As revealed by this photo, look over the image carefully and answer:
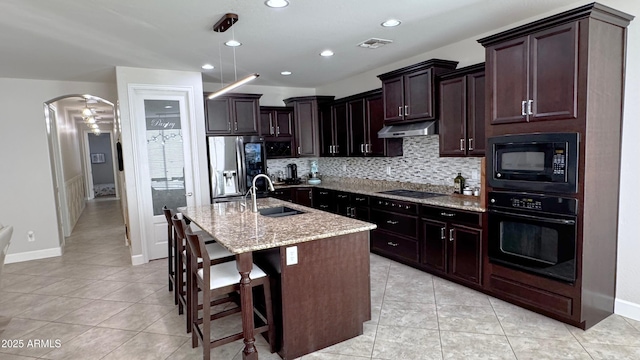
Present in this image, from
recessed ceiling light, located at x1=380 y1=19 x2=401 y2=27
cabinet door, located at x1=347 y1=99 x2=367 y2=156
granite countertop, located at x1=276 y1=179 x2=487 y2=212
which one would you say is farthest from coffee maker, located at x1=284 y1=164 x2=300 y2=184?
recessed ceiling light, located at x1=380 y1=19 x2=401 y2=27

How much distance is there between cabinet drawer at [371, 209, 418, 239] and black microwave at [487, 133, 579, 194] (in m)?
1.15

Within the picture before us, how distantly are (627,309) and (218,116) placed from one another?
5.18 meters

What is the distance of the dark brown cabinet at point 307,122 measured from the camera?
6.16m

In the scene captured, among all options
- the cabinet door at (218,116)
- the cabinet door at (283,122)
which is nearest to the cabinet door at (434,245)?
the cabinet door at (283,122)

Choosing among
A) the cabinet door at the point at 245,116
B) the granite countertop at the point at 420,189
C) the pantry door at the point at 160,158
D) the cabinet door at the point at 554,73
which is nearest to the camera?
the cabinet door at the point at 554,73

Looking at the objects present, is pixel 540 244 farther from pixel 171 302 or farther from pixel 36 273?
pixel 36 273

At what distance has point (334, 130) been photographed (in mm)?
5957

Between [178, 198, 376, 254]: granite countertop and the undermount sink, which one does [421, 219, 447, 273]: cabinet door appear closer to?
[178, 198, 376, 254]: granite countertop

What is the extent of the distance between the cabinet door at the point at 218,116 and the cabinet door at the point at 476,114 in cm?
346

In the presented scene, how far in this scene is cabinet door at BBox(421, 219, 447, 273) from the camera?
150 inches

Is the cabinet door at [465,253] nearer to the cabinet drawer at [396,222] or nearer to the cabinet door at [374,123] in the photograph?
the cabinet drawer at [396,222]

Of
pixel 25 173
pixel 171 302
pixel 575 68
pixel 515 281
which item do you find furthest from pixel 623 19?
pixel 25 173

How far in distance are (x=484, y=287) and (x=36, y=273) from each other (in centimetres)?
537

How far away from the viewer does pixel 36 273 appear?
4641 mm
